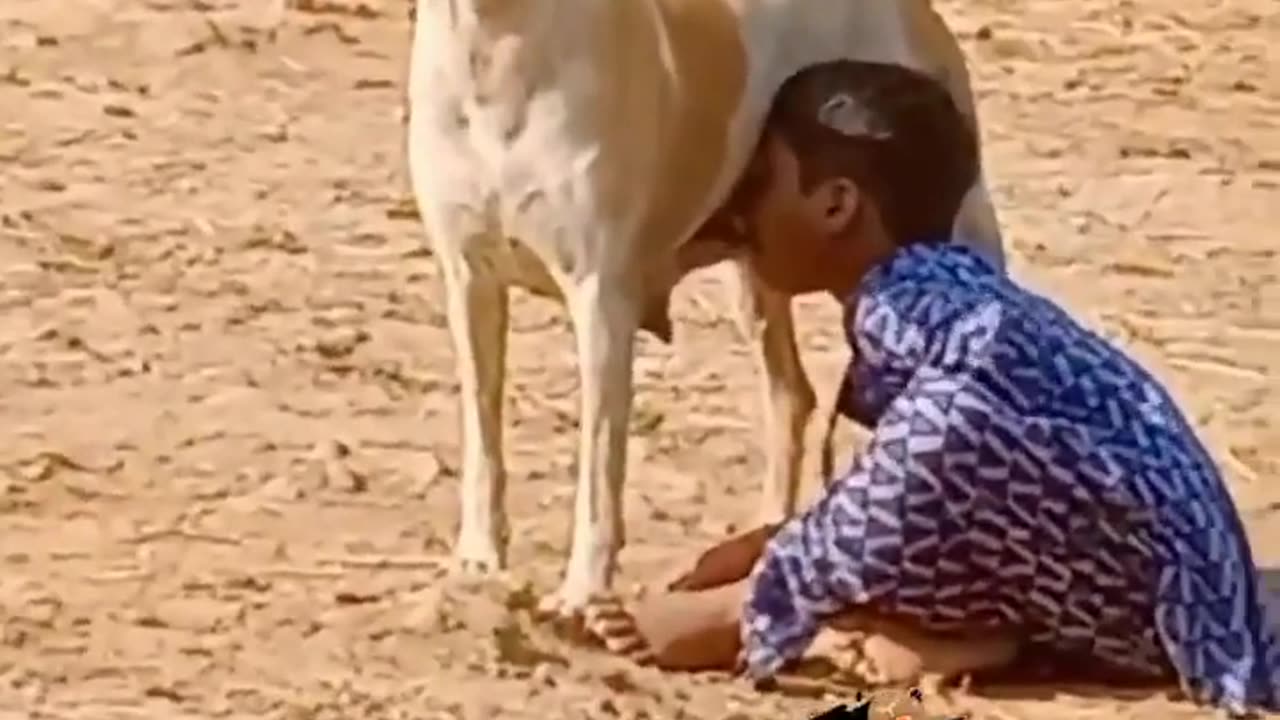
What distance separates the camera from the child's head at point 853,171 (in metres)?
1.64

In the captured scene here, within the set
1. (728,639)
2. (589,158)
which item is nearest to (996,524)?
(728,639)

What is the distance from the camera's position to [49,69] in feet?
9.21

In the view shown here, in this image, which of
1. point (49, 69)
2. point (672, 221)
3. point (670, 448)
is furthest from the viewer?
point (49, 69)

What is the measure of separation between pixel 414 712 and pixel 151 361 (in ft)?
2.86

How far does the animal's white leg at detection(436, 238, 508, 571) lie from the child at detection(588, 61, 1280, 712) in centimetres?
13

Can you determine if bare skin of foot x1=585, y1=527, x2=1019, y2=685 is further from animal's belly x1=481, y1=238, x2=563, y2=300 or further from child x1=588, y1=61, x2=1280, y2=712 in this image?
animal's belly x1=481, y1=238, x2=563, y2=300

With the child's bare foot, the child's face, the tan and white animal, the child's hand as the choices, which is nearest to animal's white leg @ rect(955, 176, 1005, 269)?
the tan and white animal

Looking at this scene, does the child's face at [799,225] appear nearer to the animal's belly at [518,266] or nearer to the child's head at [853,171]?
the child's head at [853,171]

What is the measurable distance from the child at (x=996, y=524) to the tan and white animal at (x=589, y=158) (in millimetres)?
102

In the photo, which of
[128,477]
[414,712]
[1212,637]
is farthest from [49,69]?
[1212,637]

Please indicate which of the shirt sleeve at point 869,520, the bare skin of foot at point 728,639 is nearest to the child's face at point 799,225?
the shirt sleeve at point 869,520

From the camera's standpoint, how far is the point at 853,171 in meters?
1.64

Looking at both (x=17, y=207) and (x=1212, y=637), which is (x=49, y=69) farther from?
(x=1212, y=637)

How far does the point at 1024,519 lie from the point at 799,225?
10.1 inches
